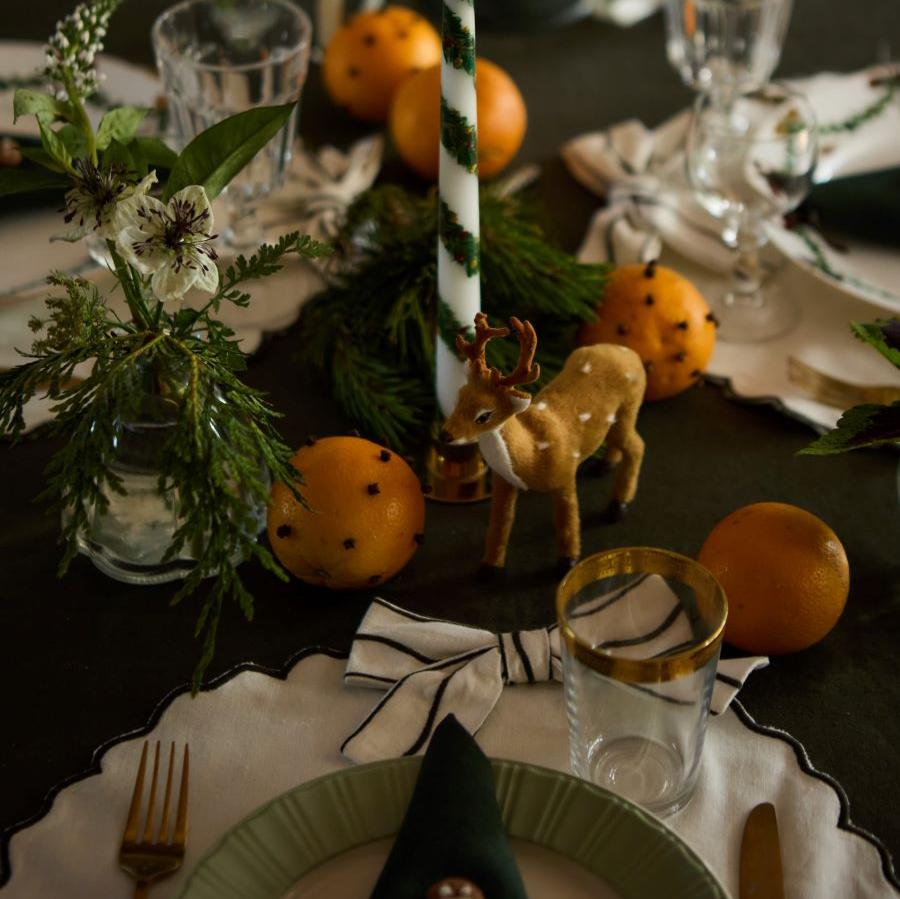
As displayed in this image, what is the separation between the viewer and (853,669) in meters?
0.76

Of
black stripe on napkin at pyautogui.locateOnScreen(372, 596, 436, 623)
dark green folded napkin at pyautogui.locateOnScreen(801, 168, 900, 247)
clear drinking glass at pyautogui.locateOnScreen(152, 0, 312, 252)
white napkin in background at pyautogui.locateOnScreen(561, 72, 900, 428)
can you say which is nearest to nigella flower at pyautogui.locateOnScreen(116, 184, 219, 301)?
black stripe on napkin at pyautogui.locateOnScreen(372, 596, 436, 623)

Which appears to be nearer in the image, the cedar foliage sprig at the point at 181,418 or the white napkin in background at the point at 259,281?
the cedar foliage sprig at the point at 181,418

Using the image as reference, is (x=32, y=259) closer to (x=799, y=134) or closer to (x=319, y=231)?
(x=319, y=231)

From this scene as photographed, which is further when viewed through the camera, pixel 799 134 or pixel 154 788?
pixel 799 134

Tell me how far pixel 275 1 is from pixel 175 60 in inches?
6.5

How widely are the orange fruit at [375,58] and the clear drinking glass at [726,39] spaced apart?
0.26m

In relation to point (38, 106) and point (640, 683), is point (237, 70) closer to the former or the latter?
point (38, 106)

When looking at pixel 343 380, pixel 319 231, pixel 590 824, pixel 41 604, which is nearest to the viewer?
pixel 590 824

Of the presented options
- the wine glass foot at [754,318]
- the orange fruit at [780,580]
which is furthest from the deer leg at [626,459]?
the wine glass foot at [754,318]

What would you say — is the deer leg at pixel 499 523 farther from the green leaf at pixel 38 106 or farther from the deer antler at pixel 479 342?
the green leaf at pixel 38 106

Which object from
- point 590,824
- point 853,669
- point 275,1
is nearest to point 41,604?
point 590,824

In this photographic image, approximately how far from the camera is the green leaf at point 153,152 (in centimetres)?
77

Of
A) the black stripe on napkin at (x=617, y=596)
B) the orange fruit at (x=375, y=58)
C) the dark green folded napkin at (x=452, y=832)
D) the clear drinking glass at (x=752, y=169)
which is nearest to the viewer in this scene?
→ the dark green folded napkin at (x=452, y=832)

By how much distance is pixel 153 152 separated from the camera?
78 cm
